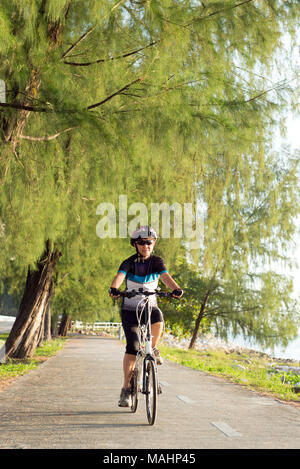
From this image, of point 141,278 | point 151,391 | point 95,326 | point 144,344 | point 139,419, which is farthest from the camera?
point 95,326

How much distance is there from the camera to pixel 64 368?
1401 cm

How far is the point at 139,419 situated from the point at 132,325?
3.31 ft

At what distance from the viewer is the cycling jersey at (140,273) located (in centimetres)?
659

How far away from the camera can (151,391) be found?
20.0 ft

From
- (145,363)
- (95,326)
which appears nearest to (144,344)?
(145,363)

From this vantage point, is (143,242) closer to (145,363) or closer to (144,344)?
(144,344)

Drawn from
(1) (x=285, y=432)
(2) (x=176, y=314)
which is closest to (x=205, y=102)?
(1) (x=285, y=432)

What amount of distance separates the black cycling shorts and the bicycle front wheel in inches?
13.1

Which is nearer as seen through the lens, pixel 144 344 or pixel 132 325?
pixel 144 344

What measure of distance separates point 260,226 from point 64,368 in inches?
275

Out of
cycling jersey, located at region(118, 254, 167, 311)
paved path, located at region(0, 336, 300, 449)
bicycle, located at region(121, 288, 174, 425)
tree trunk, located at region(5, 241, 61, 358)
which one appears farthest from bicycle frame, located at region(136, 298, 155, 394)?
tree trunk, located at region(5, 241, 61, 358)

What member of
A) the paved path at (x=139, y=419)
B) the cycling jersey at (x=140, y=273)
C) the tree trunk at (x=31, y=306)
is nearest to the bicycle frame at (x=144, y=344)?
the cycling jersey at (x=140, y=273)

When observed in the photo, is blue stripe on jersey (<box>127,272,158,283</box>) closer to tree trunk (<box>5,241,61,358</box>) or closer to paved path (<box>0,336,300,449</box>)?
paved path (<box>0,336,300,449</box>)
